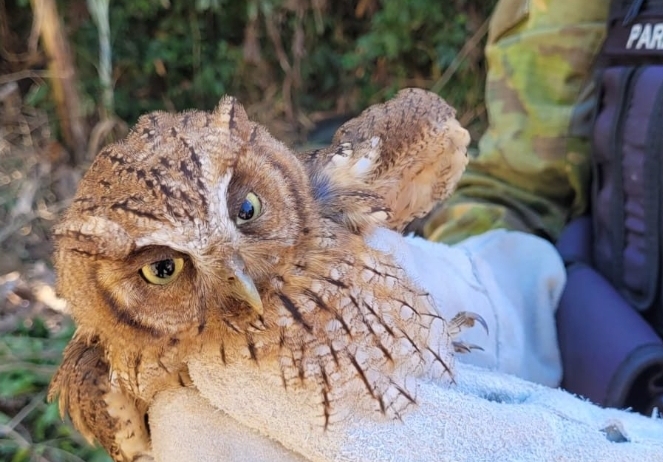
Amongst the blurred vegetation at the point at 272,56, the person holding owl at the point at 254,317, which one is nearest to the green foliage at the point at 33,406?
the person holding owl at the point at 254,317

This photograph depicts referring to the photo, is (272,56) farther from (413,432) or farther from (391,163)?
(413,432)

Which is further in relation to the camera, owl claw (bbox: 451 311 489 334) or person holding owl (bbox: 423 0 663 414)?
person holding owl (bbox: 423 0 663 414)

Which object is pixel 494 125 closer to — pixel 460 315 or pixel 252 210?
pixel 460 315

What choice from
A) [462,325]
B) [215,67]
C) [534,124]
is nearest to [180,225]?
[462,325]

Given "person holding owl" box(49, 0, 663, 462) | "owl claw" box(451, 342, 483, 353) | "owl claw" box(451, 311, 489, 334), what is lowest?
"owl claw" box(451, 342, 483, 353)

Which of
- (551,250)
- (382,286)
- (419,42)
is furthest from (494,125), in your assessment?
(419,42)

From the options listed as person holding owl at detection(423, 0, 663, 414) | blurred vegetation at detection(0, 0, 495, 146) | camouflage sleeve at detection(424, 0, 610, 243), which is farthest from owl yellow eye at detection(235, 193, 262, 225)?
blurred vegetation at detection(0, 0, 495, 146)

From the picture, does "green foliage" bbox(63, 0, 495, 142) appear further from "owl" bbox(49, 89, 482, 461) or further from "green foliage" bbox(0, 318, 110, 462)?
"owl" bbox(49, 89, 482, 461)
